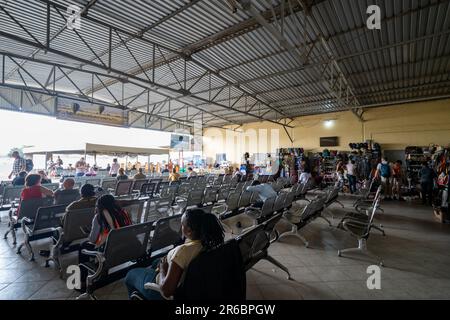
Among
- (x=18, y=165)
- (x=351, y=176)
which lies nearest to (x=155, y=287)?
(x=18, y=165)

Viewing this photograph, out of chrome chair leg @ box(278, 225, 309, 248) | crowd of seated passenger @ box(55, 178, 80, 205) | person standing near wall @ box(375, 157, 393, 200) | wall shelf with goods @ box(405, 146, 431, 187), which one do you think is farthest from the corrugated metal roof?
chrome chair leg @ box(278, 225, 309, 248)

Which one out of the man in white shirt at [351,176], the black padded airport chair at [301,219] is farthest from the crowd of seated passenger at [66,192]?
the man in white shirt at [351,176]

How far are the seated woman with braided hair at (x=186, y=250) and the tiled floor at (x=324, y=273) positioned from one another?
107 centimetres

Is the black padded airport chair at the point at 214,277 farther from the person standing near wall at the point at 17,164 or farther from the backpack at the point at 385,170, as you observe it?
the backpack at the point at 385,170

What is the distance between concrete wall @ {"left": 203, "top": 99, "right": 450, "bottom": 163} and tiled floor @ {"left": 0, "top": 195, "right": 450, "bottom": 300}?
922cm

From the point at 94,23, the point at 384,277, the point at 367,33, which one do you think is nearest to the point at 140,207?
the point at 384,277

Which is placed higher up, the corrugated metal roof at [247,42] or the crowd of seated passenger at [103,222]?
the corrugated metal roof at [247,42]

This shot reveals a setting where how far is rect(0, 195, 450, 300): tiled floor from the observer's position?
241cm

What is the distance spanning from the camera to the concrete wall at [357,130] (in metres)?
11.0

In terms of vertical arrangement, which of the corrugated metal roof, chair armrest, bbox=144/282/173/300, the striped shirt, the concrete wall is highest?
the corrugated metal roof

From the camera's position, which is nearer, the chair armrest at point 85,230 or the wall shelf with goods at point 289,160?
the chair armrest at point 85,230

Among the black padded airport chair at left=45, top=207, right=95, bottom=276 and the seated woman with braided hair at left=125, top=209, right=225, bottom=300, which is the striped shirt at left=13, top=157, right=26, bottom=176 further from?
the seated woman with braided hair at left=125, top=209, right=225, bottom=300

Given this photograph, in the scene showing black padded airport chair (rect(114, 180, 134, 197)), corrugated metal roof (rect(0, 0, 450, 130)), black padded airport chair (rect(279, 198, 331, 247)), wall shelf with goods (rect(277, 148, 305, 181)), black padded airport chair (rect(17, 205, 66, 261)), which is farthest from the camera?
wall shelf with goods (rect(277, 148, 305, 181))

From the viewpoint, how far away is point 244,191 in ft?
16.2
